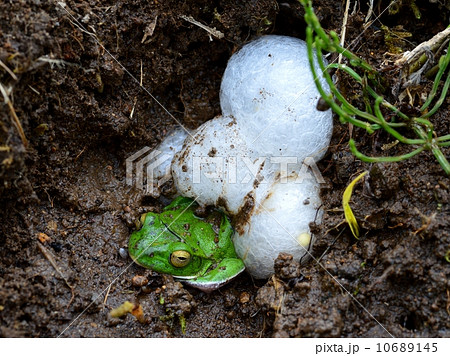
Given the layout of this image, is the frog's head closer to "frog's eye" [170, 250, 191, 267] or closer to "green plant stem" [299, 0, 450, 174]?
"frog's eye" [170, 250, 191, 267]

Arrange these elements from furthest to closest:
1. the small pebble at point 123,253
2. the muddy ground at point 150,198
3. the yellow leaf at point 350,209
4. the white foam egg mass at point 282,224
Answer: the small pebble at point 123,253 → the white foam egg mass at point 282,224 → the yellow leaf at point 350,209 → the muddy ground at point 150,198

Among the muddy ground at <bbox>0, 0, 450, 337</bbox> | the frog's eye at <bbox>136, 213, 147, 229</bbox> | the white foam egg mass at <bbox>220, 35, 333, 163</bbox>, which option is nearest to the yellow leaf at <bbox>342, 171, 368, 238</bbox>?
the muddy ground at <bbox>0, 0, 450, 337</bbox>

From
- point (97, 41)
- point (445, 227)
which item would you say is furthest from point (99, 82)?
point (445, 227)

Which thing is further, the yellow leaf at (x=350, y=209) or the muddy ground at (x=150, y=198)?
the yellow leaf at (x=350, y=209)

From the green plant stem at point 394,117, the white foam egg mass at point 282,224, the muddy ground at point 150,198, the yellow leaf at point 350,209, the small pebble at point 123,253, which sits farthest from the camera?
the small pebble at point 123,253

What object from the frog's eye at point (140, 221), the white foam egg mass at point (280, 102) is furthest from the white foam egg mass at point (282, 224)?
the frog's eye at point (140, 221)

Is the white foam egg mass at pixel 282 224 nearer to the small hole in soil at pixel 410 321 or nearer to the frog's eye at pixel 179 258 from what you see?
the frog's eye at pixel 179 258

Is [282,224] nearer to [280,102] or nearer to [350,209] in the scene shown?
[350,209]

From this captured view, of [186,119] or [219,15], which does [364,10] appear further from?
[186,119]
